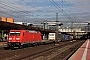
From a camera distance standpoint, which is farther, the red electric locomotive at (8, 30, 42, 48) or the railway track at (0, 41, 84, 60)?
the red electric locomotive at (8, 30, 42, 48)

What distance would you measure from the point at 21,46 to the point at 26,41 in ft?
7.00

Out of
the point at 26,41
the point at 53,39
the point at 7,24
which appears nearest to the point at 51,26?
the point at 53,39

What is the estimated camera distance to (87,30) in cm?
13612

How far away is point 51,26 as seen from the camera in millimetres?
148750

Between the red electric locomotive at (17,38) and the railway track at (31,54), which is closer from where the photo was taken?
the railway track at (31,54)

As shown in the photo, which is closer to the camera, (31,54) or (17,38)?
(31,54)

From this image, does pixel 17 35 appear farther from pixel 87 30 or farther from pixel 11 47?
pixel 87 30

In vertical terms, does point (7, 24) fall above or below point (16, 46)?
above

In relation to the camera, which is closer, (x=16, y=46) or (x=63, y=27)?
(x=16, y=46)

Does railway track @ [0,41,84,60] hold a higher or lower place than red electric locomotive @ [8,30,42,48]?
lower

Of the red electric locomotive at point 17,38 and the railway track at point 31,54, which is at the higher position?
the red electric locomotive at point 17,38

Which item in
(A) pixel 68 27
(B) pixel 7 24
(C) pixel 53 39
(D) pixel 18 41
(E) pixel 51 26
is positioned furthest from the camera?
(E) pixel 51 26

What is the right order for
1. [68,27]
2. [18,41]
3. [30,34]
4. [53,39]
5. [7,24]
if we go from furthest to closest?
[68,27]
[53,39]
[7,24]
[30,34]
[18,41]

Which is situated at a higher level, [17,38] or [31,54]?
[17,38]
